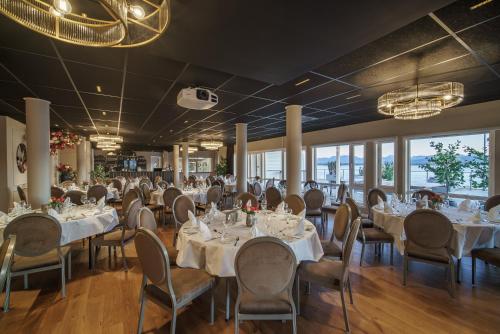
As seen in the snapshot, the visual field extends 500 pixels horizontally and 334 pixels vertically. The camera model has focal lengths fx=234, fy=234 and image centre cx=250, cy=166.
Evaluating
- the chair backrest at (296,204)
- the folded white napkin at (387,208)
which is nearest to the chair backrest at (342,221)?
the chair backrest at (296,204)

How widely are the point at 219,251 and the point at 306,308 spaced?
1309mm

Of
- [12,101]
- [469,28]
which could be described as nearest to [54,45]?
[12,101]

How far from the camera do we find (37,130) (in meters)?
5.06

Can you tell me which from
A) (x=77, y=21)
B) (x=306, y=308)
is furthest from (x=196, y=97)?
(x=306, y=308)

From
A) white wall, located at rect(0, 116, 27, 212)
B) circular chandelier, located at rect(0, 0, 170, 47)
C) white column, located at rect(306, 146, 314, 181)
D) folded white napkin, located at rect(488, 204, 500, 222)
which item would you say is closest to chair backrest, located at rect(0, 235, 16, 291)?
circular chandelier, located at rect(0, 0, 170, 47)

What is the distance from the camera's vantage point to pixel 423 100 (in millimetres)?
3945

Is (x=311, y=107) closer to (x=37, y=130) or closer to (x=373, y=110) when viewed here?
(x=373, y=110)

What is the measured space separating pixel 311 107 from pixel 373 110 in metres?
1.85

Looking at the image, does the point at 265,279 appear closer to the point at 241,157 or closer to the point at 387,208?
the point at 387,208

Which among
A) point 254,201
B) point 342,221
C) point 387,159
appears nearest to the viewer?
point 342,221

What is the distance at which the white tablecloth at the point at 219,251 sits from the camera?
2.30 metres

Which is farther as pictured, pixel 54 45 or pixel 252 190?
pixel 252 190

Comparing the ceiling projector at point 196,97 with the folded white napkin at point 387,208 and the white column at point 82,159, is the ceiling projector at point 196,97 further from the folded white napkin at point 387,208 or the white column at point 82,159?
the white column at point 82,159

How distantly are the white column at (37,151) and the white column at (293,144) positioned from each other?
554 centimetres
